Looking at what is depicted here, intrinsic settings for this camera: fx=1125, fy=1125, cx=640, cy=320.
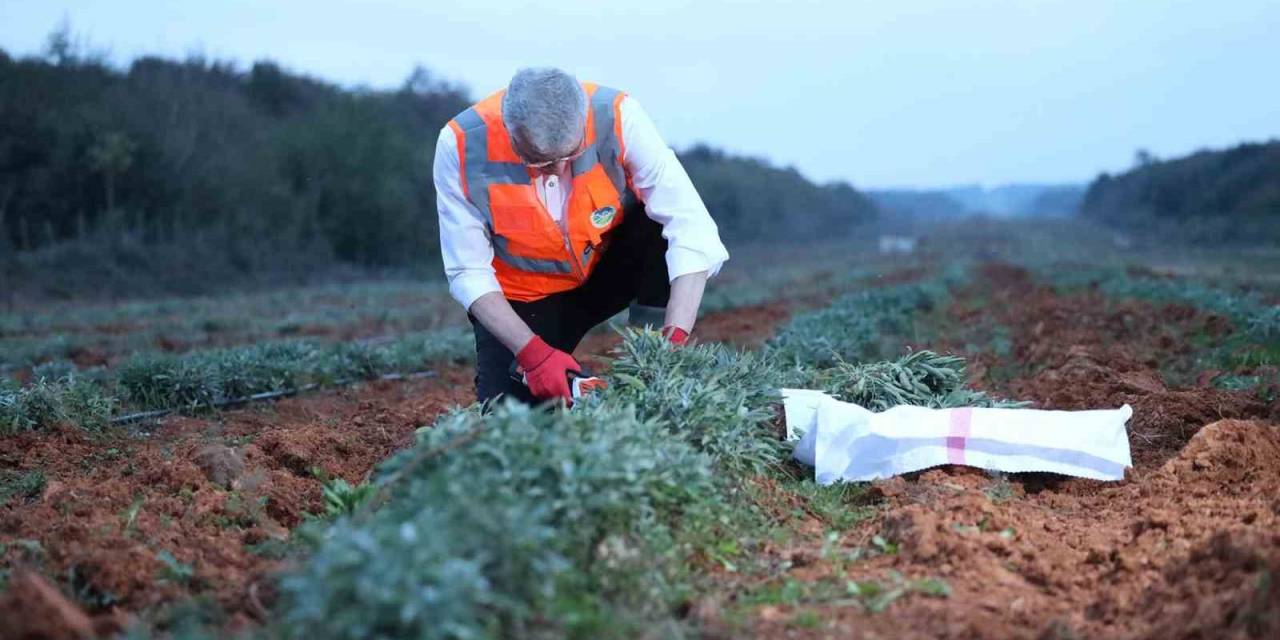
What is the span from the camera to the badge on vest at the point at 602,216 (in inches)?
205

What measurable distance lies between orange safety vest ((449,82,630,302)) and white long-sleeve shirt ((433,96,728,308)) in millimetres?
51

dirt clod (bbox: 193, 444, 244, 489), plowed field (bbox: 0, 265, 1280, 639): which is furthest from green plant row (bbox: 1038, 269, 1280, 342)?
dirt clod (bbox: 193, 444, 244, 489)

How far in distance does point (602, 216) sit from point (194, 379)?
3.49m

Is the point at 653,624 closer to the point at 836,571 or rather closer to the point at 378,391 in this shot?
the point at 836,571

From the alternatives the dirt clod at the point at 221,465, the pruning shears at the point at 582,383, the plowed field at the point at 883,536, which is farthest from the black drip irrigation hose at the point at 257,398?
the pruning shears at the point at 582,383

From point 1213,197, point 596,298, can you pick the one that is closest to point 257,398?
point 596,298

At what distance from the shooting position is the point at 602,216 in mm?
5266

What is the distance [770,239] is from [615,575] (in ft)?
189

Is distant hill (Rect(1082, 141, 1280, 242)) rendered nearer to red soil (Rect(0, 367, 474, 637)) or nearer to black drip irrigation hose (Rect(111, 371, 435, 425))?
black drip irrigation hose (Rect(111, 371, 435, 425))

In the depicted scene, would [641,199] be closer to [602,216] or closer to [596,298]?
[602,216]

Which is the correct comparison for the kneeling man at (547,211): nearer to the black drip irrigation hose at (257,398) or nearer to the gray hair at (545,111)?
the gray hair at (545,111)

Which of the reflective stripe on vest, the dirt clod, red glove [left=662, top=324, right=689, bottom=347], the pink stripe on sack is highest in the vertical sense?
the reflective stripe on vest

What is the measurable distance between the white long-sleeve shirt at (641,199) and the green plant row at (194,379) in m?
2.58

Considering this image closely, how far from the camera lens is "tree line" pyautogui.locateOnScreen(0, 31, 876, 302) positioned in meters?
23.5
